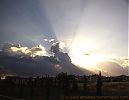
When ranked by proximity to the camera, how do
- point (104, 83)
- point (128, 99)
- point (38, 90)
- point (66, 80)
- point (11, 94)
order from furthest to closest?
1. point (11, 94)
2. point (104, 83)
3. point (38, 90)
4. point (66, 80)
5. point (128, 99)

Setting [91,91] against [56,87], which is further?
[56,87]

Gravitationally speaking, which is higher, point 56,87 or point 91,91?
point 56,87

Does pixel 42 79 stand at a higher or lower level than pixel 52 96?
higher

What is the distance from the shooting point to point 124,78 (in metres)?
40.8

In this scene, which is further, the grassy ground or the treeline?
the grassy ground

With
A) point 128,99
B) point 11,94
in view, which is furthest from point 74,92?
point 128,99

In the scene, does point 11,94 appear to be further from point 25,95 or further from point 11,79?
point 11,79

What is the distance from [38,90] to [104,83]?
10.4 metres

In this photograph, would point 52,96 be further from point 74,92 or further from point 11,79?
point 11,79

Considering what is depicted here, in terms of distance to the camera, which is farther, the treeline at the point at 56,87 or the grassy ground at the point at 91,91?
the grassy ground at the point at 91,91

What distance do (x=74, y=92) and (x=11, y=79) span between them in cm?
2068

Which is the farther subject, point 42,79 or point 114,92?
point 42,79

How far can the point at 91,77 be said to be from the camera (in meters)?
33.6

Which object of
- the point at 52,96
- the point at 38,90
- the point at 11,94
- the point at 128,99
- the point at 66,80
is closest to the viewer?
the point at 128,99
